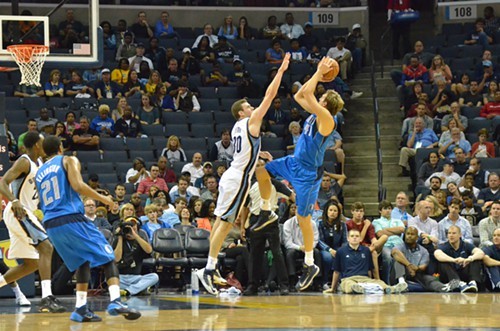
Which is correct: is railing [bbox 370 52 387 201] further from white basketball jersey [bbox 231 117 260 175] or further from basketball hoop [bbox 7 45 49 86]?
white basketball jersey [bbox 231 117 260 175]

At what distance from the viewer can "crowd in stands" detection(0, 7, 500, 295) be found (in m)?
15.4

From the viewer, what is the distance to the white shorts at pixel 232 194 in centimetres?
1055

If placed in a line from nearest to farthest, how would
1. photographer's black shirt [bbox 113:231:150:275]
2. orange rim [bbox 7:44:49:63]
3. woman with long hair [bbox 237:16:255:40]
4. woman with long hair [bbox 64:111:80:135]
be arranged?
orange rim [bbox 7:44:49:63]
photographer's black shirt [bbox 113:231:150:275]
woman with long hair [bbox 64:111:80:135]
woman with long hair [bbox 237:16:255:40]

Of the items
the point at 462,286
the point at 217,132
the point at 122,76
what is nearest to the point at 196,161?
the point at 217,132

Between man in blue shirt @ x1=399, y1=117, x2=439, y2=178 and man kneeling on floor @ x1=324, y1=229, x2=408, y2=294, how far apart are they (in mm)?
4767

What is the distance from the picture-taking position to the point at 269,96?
10312mm

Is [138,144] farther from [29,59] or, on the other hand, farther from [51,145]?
[51,145]

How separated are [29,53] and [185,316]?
17.2ft

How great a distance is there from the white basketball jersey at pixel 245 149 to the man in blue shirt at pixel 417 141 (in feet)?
30.3

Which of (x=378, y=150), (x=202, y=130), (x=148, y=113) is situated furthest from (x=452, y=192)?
(x=148, y=113)

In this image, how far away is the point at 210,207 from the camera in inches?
643

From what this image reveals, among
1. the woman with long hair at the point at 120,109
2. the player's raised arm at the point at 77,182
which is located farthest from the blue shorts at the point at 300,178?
the woman with long hair at the point at 120,109

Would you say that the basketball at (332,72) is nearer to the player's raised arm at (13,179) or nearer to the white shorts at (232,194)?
the white shorts at (232,194)

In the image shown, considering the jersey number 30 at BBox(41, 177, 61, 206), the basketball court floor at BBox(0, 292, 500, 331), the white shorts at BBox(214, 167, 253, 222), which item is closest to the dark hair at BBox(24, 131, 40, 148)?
the jersey number 30 at BBox(41, 177, 61, 206)
